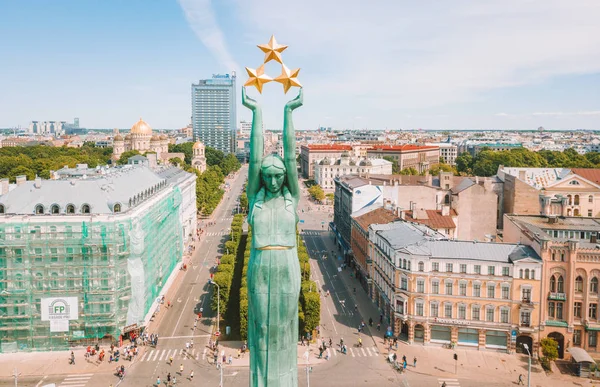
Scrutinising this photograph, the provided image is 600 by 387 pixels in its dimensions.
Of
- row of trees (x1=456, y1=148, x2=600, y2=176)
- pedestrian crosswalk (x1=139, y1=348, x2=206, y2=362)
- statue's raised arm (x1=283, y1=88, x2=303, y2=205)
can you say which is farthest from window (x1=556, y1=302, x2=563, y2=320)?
row of trees (x1=456, y1=148, x2=600, y2=176)

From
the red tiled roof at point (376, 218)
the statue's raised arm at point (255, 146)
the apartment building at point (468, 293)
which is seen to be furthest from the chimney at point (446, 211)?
the statue's raised arm at point (255, 146)

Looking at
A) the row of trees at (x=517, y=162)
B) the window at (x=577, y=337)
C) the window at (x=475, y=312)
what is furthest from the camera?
the row of trees at (x=517, y=162)

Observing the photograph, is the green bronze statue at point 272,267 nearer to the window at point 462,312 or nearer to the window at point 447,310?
the window at point 447,310

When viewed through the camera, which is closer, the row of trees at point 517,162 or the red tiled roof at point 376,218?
the red tiled roof at point 376,218

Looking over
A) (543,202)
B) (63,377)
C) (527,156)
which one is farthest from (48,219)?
(527,156)

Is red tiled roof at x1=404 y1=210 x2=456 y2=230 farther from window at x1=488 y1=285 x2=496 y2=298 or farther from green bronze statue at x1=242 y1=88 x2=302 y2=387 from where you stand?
green bronze statue at x1=242 y1=88 x2=302 y2=387

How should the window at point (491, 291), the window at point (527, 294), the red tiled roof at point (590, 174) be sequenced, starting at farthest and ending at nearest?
1. the red tiled roof at point (590, 174)
2. the window at point (491, 291)
3. the window at point (527, 294)
